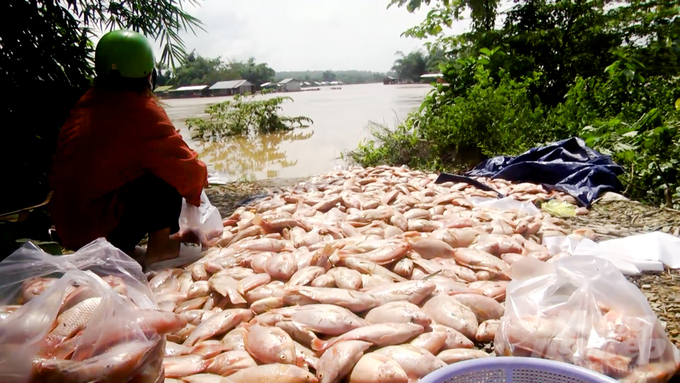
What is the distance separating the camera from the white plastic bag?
291 cm

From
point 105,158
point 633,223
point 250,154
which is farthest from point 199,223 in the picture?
point 250,154

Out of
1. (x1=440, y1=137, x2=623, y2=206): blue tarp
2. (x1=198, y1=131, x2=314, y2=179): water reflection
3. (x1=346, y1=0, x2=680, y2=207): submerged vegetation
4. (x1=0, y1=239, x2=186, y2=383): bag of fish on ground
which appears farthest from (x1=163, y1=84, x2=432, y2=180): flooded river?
(x1=0, y1=239, x2=186, y2=383): bag of fish on ground

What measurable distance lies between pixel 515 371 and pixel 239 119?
11525 millimetres

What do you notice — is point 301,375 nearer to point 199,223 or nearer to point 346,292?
point 346,292

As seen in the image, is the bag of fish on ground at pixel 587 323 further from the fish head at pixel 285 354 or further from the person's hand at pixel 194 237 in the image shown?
the person's hand at pixel 194 237

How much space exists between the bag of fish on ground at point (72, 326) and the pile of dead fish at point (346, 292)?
0.32 m

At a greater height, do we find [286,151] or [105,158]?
[105,158]

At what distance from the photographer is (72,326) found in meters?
1.15

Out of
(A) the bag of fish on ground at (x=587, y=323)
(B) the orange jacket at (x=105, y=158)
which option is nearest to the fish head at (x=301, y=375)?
(A) the bag of fish on ground at (x=587, y=323)

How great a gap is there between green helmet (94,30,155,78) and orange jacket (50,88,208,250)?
12cm

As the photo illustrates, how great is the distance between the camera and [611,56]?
873cm

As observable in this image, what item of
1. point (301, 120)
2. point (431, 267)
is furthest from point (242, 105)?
point (431, 267)

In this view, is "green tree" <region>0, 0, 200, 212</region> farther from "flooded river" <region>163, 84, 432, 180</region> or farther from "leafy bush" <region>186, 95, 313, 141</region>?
"leafy bush" <region>186, 95, 313, 141</region>

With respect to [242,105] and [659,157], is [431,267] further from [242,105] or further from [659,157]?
[242,105]
